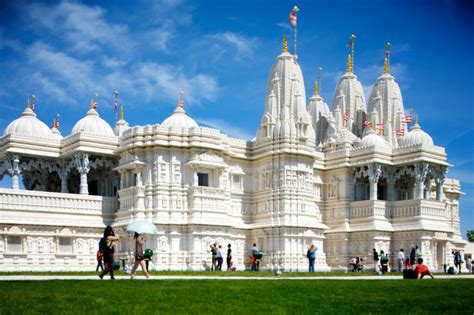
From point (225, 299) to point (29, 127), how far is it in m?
38.7

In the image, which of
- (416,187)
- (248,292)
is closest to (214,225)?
(416,187)

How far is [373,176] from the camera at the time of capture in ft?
182

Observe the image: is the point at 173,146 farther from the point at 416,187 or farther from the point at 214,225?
the point at 416,187

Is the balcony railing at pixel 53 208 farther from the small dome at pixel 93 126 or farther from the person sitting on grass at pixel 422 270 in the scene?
the person sitting on grass at pixel 422 270

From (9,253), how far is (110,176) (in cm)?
1238

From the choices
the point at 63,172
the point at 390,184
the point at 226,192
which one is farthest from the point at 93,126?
the point at 390,184

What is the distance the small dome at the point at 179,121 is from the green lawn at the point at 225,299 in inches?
1206

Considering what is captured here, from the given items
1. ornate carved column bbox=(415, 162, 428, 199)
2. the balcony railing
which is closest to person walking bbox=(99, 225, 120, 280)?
the balcony railing

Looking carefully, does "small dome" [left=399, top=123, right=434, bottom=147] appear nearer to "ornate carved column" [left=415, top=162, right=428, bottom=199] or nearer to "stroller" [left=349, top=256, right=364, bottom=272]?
"ornate carved column" [left=415, top=162, right=428, bottom=199]

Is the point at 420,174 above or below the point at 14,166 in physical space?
below

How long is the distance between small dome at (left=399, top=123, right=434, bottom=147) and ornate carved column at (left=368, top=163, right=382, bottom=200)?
4.01m

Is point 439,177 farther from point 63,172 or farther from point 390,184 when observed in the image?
point 63,172

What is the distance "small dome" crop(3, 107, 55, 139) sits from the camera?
5144 centimetres

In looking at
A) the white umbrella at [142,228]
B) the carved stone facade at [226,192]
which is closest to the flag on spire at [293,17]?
the carved stone facade at [226,192]
